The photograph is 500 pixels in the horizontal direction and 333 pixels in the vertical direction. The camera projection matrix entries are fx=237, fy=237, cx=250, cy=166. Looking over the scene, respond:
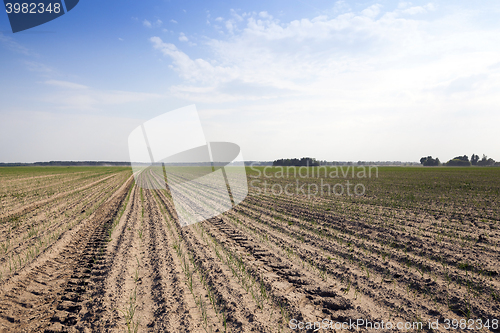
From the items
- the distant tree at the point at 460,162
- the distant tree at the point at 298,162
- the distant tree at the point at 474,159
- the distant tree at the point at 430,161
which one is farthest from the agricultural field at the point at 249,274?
the distant tree at the point at 474,159

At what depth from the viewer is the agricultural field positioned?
3594mm

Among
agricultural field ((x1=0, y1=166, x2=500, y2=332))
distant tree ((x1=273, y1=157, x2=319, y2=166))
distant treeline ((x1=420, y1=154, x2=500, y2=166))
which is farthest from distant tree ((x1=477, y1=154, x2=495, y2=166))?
agricultural field ((x1=0, y1=166, x2=500, y2=332))

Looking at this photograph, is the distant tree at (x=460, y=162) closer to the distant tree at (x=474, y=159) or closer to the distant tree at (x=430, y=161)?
the distant tree at (x=474, y=159)

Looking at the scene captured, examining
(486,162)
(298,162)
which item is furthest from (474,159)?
(298,162)

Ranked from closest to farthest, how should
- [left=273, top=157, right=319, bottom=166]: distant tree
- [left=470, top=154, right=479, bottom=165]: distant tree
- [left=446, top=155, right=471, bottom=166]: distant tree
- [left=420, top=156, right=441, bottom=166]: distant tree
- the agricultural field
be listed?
the agricultural field, [left=273, top=157, right=319, bottom=166]: distant tree, [left=446, top=155, right=471, bottom=166]: distant tree, [left=420, top=156, right=441, bottom=166]: distant tree, [left=470, top=154, right=479, bottom=165]: distant tree

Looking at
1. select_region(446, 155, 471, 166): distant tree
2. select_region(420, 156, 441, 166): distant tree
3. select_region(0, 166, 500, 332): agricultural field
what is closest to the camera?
select_region(0, 166, 500, 332): agricultural field

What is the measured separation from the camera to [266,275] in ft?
16.7

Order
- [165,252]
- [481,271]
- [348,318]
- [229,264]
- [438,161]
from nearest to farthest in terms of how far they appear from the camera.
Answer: [348,318] → [481,271] → [229,264] → [165,252] → [438,161]

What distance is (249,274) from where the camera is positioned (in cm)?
511

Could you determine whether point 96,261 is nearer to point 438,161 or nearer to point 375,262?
point 375,262

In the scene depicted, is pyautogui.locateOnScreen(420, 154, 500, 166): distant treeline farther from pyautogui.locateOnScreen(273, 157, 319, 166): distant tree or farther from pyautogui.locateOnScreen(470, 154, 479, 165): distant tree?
pyautogui.locateOnScreen(273, 157, 319, 166): distant tree

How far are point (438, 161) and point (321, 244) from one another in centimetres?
17337

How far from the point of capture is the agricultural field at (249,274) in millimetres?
3594

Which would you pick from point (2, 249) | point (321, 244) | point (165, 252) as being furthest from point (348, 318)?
point (2, 249)
